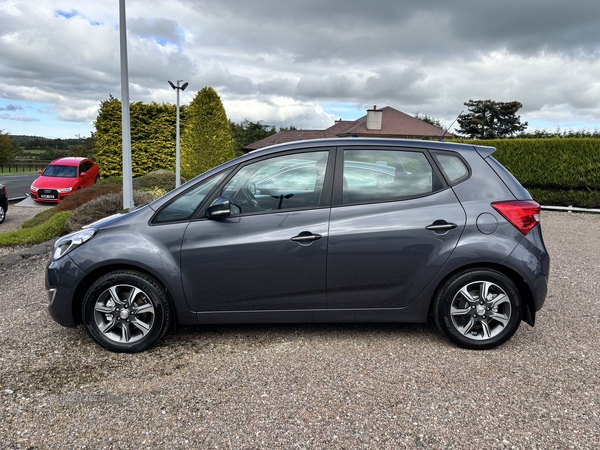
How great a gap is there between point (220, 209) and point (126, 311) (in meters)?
1.08

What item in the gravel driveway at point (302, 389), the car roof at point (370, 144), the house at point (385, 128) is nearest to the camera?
the gravel driveway at point (302, 389)

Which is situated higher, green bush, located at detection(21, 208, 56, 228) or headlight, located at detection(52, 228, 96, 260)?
headlight, located at detection(52, 228, 96, 260)

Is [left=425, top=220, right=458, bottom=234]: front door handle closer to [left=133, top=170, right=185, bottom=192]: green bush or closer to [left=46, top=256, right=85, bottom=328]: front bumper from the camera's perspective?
[left=46, top=256, right=85, bottom=328]: front bumper

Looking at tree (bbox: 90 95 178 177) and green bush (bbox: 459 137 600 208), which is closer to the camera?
green bush (bbox: 459 137 600 208)

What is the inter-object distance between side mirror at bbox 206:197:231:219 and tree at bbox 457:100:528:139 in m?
50.0

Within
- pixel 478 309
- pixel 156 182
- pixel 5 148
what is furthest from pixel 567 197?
pixel 5 148

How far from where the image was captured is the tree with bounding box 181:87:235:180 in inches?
832

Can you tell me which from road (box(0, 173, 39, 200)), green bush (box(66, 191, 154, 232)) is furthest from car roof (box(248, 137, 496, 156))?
road (box(0, 173, 39, 200))

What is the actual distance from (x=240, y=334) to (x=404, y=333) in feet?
4.72

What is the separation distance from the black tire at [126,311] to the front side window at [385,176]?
166 cm

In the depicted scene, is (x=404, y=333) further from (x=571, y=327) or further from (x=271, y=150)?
(x=271, y=150)

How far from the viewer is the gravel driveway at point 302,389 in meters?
2.52

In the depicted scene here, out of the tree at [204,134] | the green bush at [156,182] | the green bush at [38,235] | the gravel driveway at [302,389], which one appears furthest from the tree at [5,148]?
the gravel driveway at [302,389]

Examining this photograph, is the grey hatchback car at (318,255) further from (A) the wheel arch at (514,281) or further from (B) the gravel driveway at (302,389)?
(B) the gravel driveway at (302,389)
